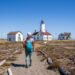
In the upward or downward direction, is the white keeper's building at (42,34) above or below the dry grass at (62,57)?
above

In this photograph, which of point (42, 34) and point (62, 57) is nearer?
point (62, 57)

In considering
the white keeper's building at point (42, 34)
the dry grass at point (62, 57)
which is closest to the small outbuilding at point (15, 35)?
the white keeper's building at point (42, 34)

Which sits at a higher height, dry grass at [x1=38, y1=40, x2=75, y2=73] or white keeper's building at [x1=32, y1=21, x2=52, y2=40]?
white keeper's building at [x1=32, y1=21, x2=52, y2=40]

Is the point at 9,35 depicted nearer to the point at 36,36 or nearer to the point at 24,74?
the point at 36,36

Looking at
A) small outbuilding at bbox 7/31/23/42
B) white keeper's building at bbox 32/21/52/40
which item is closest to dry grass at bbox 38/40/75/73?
small outbuilding at bbox 7/31/23/42

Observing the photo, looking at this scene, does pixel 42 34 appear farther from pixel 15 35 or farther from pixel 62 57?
pixel 62 57

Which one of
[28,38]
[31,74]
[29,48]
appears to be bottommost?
[31,74]

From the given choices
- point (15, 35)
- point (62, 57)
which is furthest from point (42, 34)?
point (62, 57)

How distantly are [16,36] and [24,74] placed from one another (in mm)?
73843

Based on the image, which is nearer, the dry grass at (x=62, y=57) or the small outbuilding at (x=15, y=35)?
the dry grass at (x=62, y=57)

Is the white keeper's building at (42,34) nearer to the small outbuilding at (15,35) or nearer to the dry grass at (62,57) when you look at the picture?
the small outbuilding at (15,35)

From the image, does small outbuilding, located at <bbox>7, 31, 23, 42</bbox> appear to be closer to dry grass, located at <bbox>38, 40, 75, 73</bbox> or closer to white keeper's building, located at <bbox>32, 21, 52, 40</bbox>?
white keeper's building, located at <bbox>32, 21, 52, 40</bbox>

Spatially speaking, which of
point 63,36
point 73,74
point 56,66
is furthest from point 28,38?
point 63,36

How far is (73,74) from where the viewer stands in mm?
7004
